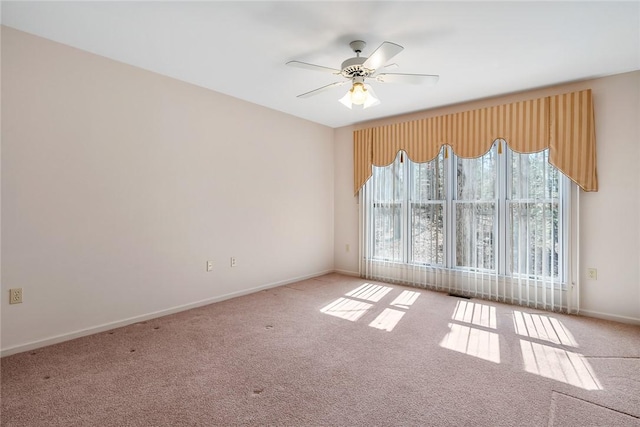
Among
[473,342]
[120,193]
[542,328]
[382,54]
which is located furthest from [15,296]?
[542,328]

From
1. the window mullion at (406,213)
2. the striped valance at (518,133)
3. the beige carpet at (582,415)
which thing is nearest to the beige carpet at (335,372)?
the beige carpet at (582,415)

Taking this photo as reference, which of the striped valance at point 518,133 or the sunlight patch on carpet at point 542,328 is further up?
the striped valance at point 518,133

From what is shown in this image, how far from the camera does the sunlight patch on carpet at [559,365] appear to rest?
2.12m

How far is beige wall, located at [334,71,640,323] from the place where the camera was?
3.12 m

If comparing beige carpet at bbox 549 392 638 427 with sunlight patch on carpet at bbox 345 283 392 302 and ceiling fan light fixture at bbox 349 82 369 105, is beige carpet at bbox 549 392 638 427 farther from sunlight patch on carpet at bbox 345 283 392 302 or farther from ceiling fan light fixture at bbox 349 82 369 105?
ceiling fan light fixture at bbox 349 82 369 105

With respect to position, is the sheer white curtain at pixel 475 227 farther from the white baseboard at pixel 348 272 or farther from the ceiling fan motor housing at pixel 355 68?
the ceiling fan motor housing at pixel 355 68

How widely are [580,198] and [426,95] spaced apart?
2026mm


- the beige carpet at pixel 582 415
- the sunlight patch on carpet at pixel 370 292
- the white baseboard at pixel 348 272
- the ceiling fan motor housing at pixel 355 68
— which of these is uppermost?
the ceiling fan motor housing at pixel 355 68

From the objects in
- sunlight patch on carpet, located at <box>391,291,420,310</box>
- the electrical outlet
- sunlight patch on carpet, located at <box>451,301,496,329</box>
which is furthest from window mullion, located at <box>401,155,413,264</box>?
the electrical outlet

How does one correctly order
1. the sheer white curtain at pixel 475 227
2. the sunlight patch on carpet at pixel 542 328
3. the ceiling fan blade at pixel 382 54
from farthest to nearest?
the sheer white curtain at pixel 475 227 → the sunlight patch on carpet at pixel 542 328 → the ceiling fan blade at pixel 382 54

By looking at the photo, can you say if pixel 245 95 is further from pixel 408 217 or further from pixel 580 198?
pixel 580 198

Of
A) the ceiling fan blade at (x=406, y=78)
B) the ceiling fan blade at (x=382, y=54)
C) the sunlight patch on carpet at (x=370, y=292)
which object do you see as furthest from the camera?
the sunlight patch on carpet at (x=370, y=292)

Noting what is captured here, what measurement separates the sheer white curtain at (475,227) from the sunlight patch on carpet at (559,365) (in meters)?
1.22

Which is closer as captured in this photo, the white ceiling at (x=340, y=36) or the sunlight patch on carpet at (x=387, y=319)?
the white ceiling at (x=340, y=36)
